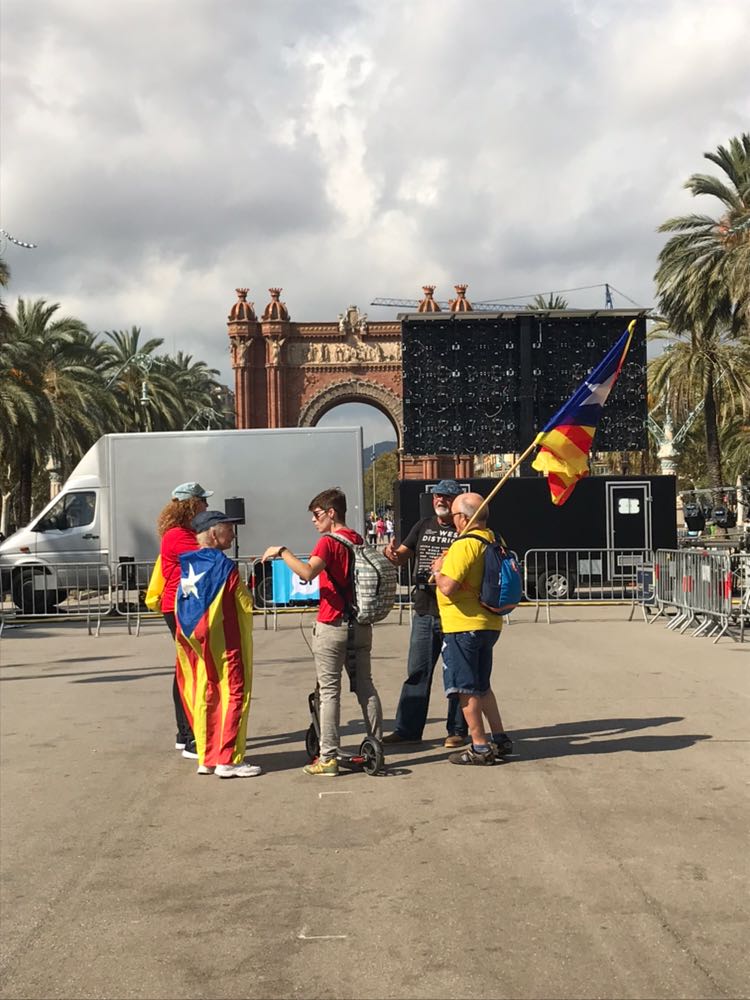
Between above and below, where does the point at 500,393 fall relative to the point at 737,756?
above

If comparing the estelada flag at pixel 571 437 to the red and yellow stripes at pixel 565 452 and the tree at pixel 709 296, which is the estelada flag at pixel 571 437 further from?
the tree at pixel 709 296

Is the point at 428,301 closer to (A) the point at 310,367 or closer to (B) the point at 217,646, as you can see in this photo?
(A) the point at 310,367

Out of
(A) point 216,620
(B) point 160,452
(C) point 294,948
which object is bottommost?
(C) point 294,948

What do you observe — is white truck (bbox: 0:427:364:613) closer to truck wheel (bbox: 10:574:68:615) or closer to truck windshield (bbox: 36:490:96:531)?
truck windshield (bbox: 36:490:96:531)

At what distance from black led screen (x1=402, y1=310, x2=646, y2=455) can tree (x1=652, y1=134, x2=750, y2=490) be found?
138 inches

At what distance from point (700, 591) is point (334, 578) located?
10136 millimetres

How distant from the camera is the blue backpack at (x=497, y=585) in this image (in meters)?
7.33

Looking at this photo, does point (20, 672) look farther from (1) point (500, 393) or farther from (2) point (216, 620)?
(1) point (500, 393)

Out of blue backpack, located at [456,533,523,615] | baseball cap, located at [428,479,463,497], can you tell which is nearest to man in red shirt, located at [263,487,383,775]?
blue backpack, located at [456,533,523,615]

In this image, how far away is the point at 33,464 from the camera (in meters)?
36.0

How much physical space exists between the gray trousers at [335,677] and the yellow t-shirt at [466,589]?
0.56m

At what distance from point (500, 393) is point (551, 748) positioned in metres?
17.8

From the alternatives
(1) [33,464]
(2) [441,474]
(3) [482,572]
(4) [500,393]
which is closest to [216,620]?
(3) [482,572]

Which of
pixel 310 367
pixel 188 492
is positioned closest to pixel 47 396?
pixel 188 492
